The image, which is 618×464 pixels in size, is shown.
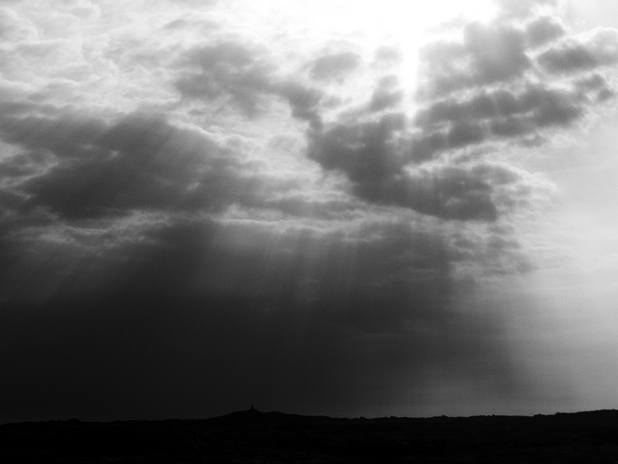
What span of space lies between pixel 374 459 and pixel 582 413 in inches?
1226

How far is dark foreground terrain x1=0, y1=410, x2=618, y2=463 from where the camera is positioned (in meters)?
65.6

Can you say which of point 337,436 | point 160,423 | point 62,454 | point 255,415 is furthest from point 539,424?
point 62,454

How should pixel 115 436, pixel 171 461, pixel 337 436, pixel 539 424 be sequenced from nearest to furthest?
1. pixel 171 461
2. pixel 115 436
3. pixel 337 436
4. pixel 539 424

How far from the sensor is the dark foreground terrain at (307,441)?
6556cm

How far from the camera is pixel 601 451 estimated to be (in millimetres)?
66438

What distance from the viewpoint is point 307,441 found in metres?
75.0

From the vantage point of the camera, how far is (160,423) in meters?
80.6

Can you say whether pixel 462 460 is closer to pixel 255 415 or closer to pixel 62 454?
pixel 255 415

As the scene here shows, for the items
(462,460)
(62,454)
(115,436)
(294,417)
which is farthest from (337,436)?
(62,454)

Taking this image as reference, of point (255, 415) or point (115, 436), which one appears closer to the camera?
point (115, 436)

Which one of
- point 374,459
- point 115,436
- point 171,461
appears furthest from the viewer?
point 115,436

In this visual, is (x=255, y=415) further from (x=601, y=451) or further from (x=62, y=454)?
(x=601, y=451)

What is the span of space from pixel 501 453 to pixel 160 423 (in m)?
34.3

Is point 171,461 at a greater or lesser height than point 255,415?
lesser
